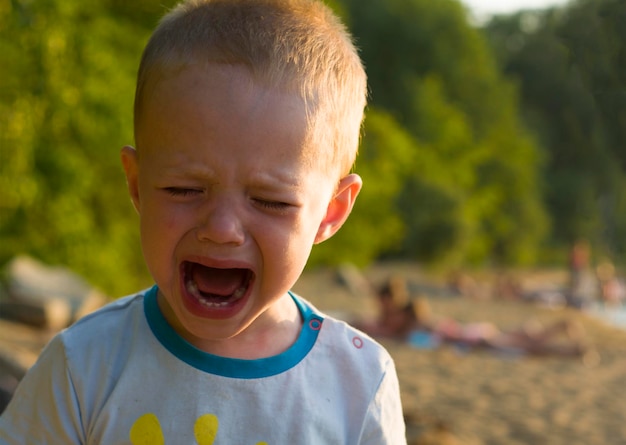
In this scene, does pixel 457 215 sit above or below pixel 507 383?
above

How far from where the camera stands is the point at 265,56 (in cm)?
129

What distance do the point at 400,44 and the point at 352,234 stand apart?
902 centimetres

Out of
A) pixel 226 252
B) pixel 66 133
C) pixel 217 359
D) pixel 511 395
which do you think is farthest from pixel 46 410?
pixel 66 133

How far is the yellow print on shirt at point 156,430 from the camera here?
1.33 metres

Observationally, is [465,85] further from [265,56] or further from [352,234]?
[265,56]

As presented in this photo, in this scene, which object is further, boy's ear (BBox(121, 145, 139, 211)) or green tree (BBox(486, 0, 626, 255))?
green tree (BBox(486, 0, 626, 255))

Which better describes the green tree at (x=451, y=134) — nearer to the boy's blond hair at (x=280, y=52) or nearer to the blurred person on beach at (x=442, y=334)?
the blurred person on beach at (x=442, y=334)

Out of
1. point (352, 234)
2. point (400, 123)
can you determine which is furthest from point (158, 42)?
point (400, 123)

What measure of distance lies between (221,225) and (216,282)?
0.42ft

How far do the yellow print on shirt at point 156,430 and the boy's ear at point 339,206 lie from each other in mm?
362

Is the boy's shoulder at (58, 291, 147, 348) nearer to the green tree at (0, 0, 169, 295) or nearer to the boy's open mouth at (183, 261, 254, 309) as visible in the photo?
the boy's open mouth at (183, 261, 254, 309)

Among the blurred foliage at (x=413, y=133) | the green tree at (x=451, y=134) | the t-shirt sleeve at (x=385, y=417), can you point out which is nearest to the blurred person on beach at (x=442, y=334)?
the blurred foliage at (x=413, y=133)

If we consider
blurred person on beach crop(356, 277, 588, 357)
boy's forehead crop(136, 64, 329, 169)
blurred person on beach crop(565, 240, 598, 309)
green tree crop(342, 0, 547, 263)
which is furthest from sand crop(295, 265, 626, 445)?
green tree crop(342, 0, 547, 263)

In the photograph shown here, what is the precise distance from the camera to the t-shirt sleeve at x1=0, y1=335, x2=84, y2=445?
1321 millimetres
